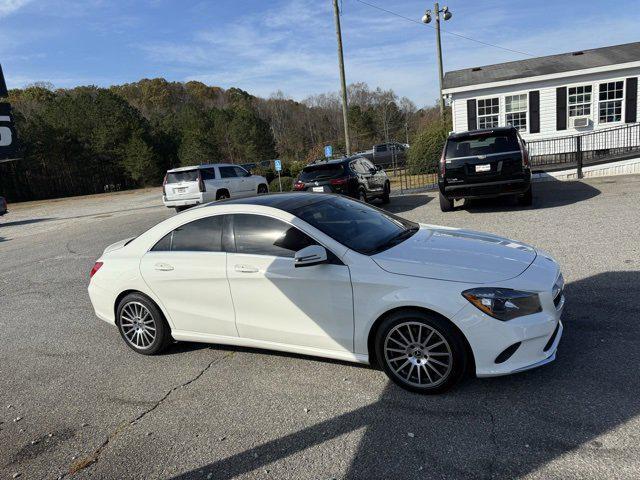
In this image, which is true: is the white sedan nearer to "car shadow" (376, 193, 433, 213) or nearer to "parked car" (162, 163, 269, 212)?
"car shadow" (376, 193, 433, 213)

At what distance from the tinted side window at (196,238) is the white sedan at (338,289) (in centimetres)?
1

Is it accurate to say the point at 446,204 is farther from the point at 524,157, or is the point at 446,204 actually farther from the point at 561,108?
the point at 561,108

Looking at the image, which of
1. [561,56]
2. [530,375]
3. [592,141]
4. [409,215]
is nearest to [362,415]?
[530,375]

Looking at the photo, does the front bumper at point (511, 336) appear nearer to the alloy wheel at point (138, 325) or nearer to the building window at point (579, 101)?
the alloy wheel at point (138, 325)

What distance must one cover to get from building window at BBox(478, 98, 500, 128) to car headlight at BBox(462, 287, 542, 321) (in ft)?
60.2

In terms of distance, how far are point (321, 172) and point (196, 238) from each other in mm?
8356

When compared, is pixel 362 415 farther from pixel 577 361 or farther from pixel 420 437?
pixel 577 361

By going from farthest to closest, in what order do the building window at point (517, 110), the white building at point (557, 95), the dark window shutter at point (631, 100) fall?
1. the building window at point (517, 110)
2. the white building at point (557, 95)
3. the dark window shutter at point (631, 100)

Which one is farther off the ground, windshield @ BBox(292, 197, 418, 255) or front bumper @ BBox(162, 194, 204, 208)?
windshield @ BBox(292, 197, 418, 255)

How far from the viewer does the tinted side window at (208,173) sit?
17.0 m

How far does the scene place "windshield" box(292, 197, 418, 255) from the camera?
13.4ft

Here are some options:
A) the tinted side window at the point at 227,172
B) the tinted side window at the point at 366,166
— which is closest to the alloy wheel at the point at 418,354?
the tinted side window at the point at 366,166

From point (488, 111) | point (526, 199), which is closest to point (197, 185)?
point (526, 199)

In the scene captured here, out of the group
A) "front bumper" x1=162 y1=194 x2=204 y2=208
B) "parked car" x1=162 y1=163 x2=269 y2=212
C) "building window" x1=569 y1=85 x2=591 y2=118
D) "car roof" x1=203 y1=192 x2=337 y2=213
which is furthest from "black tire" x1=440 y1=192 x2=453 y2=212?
"building window" x1=569 y1=85 x2=591 y2=118
